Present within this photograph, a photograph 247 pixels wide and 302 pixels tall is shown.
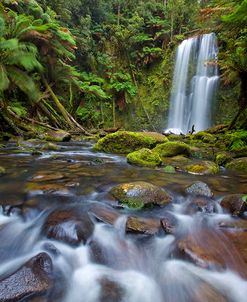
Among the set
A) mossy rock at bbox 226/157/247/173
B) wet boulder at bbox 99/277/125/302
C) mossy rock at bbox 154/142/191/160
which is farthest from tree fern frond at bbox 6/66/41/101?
wet boulder at bbox 99/277/125/302

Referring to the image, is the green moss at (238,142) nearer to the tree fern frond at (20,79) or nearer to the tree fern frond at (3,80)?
the tree fern frond at (20,79)

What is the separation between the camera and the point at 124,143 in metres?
7.45

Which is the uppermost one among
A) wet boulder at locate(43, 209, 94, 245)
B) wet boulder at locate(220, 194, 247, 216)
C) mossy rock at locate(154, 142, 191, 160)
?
mossy rock at locate(154, 142, 191, 160)

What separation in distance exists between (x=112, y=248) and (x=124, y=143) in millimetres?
5049

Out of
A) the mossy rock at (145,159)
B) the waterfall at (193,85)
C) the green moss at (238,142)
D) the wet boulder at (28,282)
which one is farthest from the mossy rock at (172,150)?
the waterfall at (193,85)

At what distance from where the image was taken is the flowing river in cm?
204

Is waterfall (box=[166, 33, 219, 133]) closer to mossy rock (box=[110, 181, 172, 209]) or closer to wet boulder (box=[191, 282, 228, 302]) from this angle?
mossy rock (box=[110, 181, 172, 209])

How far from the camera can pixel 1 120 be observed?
9.05 m

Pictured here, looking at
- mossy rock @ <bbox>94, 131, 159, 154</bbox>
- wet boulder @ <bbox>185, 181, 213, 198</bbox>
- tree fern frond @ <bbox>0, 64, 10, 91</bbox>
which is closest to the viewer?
wet boulder @ <bbox>185, 181, 213, 198</bbox>

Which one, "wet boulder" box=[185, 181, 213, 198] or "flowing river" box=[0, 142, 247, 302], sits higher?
"wet boulder" box=[185, 181, 213, 198]

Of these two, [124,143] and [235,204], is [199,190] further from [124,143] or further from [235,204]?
[124,143]

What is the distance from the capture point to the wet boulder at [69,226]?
2.51 m

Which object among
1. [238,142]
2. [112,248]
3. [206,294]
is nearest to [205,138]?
[238,142]

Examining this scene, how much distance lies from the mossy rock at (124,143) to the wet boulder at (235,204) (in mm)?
4223
